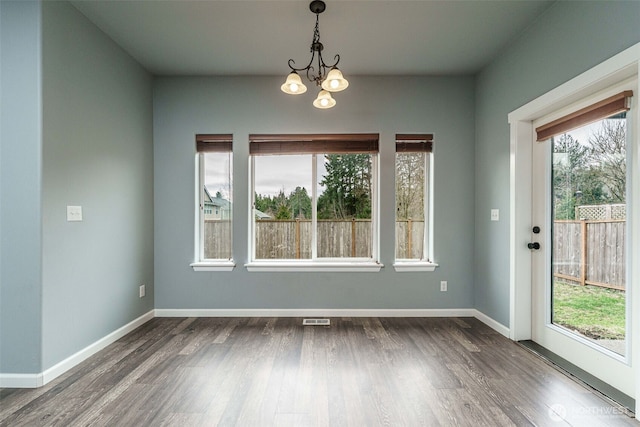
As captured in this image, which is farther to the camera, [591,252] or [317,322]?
[317,322]

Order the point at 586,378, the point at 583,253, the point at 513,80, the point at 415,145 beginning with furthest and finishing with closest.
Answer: the point at 415,145 → the point at 513,80 → the point at 583,253 → the point at 586,378

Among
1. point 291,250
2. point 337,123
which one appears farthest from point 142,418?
point 337,123

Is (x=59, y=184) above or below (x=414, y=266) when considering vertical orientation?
above

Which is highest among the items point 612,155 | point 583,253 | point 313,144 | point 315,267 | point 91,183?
point 313,144

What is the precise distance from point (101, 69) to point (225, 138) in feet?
4.27

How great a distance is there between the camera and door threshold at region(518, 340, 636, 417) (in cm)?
197

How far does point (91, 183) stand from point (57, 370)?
149 centimetres

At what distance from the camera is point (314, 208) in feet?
12.7

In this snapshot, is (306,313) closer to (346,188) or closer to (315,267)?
(315,267)

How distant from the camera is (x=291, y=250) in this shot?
3.89 meters

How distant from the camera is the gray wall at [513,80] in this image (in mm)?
2061

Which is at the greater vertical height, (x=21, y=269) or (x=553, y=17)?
(x=553, y=17)

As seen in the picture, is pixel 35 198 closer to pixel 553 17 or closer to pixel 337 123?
pixel 337 123

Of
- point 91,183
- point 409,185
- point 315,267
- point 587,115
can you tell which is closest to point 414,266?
point 409,185
